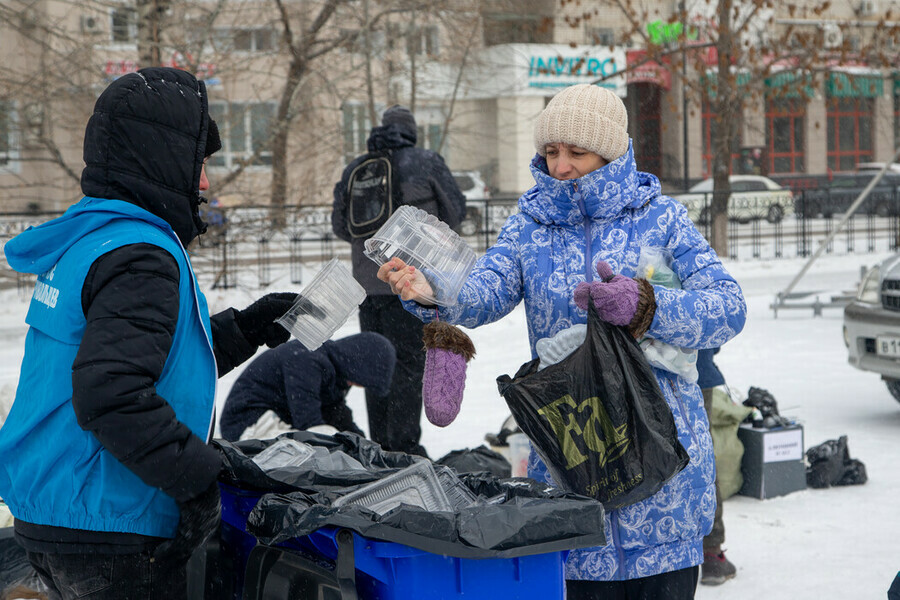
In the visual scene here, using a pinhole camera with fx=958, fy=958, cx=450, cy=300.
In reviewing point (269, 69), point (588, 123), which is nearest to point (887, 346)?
point (588, 123)

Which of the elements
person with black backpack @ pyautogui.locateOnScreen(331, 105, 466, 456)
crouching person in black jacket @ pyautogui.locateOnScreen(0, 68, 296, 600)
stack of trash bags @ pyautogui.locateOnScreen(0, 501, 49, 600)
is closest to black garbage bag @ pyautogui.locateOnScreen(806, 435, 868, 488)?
person with black backpack @ pyautogui.locateOnScreen(331, 105, 466, 456)

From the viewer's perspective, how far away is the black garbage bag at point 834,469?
521 cm

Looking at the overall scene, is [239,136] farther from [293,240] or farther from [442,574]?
[442,574]

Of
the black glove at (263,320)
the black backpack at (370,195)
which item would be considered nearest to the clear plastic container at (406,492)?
the black glove at (263,320)

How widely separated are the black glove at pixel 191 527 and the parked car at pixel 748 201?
16.7 m

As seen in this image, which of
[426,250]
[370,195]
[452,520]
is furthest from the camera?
[370,195]

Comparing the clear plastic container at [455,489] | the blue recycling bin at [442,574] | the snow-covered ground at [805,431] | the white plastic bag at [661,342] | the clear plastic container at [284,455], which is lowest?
the snow-covered ground at [805,431]

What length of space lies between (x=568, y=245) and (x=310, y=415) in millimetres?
2263

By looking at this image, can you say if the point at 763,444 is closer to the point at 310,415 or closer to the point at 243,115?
the point at 310,415

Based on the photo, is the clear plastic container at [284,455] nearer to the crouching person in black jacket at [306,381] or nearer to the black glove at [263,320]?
the black glove at [263,320]

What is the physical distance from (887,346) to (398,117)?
3.61 metres

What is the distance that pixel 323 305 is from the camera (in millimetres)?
2557

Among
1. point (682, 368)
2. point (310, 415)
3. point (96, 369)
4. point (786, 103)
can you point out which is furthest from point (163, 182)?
point (786, 103)

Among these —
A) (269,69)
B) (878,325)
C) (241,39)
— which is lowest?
(878,325)
